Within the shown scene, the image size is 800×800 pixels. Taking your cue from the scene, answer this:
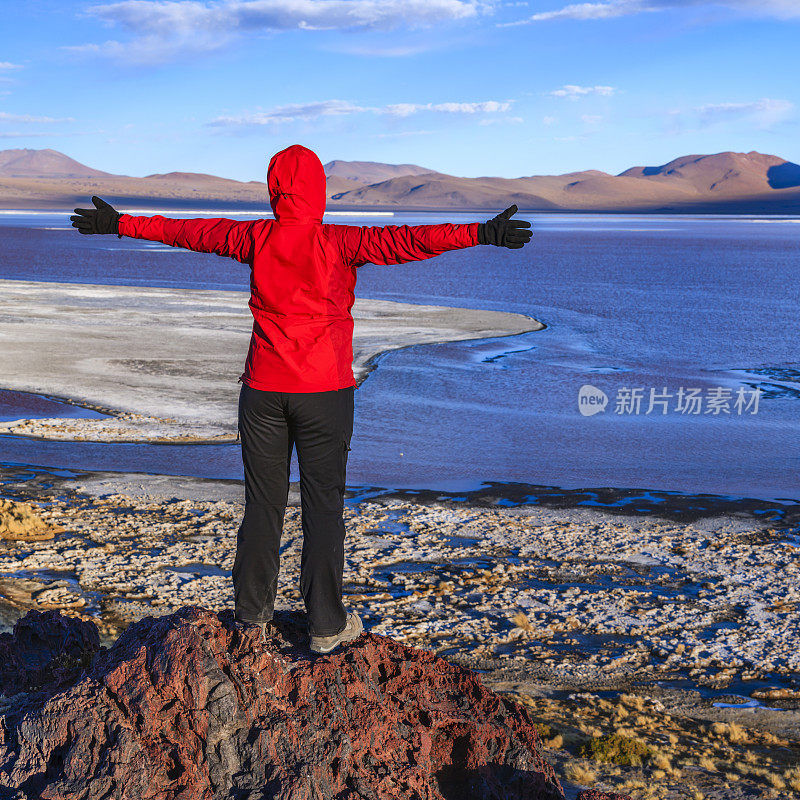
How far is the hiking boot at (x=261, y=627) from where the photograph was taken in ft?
10.5

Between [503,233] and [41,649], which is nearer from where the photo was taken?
[503,233]

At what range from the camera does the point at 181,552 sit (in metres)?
6.50

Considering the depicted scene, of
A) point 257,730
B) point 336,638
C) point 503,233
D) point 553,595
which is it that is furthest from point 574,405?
point 257,730

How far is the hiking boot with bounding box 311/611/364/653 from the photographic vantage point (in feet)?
10.9

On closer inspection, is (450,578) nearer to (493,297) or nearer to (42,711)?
(42,711)

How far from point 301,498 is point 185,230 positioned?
1.09 m

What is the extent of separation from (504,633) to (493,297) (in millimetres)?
23136

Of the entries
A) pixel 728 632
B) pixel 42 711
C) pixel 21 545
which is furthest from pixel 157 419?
pixel 42 711

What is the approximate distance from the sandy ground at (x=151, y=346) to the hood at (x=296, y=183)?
686 centimetres

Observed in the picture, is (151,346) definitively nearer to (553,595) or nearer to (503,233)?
(553,595)

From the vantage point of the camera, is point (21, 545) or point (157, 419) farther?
point (157, 419)

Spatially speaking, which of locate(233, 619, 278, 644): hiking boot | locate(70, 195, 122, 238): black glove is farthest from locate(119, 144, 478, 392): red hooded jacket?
locate(233, 619, 278, 644): hiking boot

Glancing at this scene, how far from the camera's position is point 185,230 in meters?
3.46

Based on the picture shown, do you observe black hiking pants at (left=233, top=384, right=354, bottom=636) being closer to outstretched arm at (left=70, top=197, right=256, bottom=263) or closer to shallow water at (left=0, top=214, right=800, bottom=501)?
outstretched arm at (left=70, top=197, right=256, bottom=263)
